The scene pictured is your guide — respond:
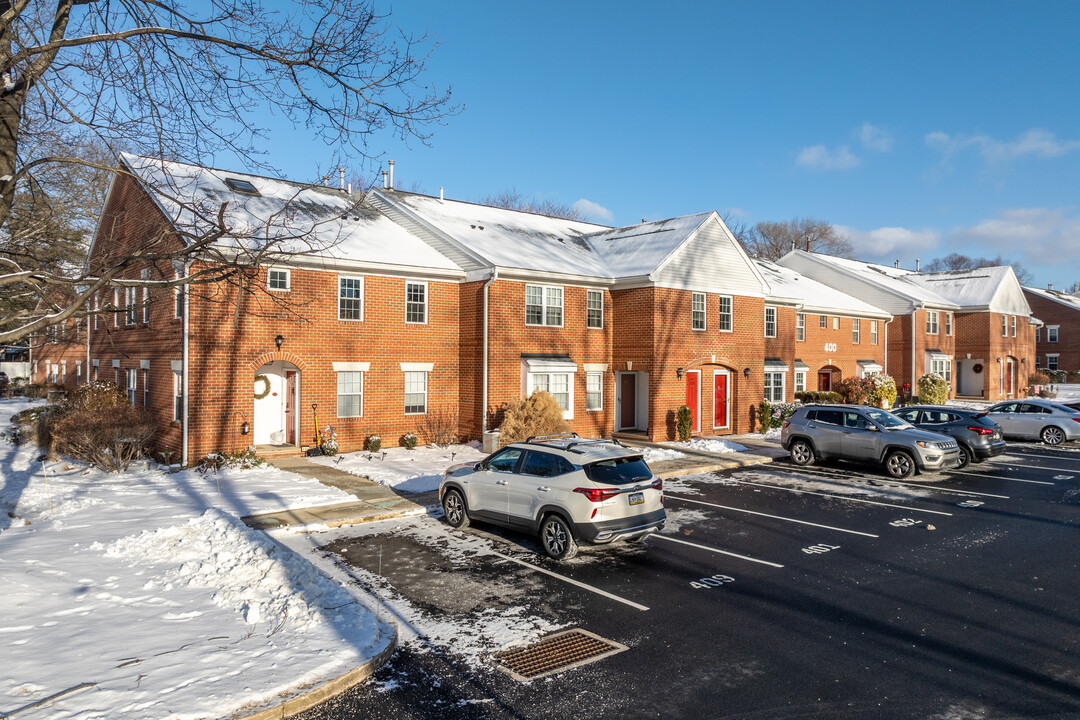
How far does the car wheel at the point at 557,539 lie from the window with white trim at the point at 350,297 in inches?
468

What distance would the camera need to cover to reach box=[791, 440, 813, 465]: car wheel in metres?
19.6

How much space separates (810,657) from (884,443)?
12323mm

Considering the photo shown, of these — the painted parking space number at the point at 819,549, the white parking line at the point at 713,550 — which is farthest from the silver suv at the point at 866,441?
the white parking line at the point at 713,550

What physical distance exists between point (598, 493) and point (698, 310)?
16528 mm

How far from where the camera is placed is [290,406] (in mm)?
20234

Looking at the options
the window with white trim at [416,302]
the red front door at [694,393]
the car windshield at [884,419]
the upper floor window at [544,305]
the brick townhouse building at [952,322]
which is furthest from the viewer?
the brick townhouse building at [952,322]

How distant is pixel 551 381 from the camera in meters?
23.3

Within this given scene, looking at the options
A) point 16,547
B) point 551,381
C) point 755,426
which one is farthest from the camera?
point 755,426

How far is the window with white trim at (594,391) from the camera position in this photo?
80.3 feet

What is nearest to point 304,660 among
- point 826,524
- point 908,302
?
point 826,524

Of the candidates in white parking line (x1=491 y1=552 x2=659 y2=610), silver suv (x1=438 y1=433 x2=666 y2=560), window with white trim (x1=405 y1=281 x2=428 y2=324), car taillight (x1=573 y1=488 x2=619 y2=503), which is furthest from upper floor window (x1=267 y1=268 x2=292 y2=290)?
car taillight (x1=573 y1=488 x2=619 y2=503)

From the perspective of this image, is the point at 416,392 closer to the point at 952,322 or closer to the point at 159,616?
the point at 159,616

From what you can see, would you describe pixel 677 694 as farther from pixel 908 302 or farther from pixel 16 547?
pixel 908 302

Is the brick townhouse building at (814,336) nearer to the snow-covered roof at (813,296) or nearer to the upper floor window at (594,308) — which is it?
the snow-covered roof at (813,296)
